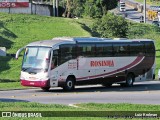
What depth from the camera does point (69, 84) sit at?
34.8m

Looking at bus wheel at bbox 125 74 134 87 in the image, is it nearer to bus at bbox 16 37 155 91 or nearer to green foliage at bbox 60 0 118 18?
bus at bbox 16 37 155 91

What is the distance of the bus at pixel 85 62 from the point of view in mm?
33750

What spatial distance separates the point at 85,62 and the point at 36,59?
356 cm

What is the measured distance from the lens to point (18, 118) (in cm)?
1645

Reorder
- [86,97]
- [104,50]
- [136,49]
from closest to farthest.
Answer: [86,97]
[104,50]
[136,49]

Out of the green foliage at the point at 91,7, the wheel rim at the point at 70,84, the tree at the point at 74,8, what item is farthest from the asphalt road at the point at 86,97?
the tree at the point at 74,8

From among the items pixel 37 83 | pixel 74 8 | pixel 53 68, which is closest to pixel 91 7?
pixel 74 8

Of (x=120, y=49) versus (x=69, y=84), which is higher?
(x=120, y=49)

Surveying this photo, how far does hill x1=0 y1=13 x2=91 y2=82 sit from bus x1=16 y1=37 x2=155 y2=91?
16.9 meters

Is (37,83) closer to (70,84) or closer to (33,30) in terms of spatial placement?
(70,84)

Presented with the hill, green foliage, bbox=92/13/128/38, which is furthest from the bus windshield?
green foliage, bbox=92/13/128/38

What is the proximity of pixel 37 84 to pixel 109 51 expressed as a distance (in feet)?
19.7

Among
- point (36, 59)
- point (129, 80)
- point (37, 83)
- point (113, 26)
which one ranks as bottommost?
point (129, 80)

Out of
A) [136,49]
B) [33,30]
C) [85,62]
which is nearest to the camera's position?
[85,62]
